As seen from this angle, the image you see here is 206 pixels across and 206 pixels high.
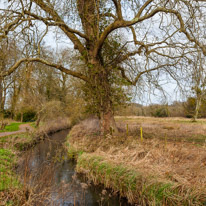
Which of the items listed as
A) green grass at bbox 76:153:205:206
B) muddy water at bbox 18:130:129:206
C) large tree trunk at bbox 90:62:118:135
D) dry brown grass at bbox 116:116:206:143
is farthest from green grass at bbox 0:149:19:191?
dry brown grass at bbox 116:116:206:143

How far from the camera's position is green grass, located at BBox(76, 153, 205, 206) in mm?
4410

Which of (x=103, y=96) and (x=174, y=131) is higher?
(x=103, y=96)

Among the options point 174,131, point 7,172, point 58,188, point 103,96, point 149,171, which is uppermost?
point 103,96

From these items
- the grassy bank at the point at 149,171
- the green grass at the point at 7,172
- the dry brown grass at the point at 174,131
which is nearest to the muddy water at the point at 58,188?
the green grass at the point at 7,172

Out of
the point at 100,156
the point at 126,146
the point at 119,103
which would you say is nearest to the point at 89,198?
the point at 100,156

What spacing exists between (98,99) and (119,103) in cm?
112

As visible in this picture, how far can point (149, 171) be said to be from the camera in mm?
5469

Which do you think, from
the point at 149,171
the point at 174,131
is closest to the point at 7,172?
the point at 149,171

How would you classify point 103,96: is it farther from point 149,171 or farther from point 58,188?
point 58,188

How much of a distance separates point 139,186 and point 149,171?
0.49 m

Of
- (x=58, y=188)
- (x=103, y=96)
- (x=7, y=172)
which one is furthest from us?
(x=103, y=96)

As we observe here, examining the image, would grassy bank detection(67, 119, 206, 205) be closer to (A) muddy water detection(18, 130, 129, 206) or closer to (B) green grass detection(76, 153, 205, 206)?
(B) green grass detection(76, 153, 205, 206)

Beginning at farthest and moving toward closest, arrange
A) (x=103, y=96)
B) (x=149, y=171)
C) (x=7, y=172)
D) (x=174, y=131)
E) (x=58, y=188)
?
(x=174, y=131), (x=103, y=96), (x=7, y=172), (x=149, y=171), (x=58, y=188)

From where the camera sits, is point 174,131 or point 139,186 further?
point 174,131
